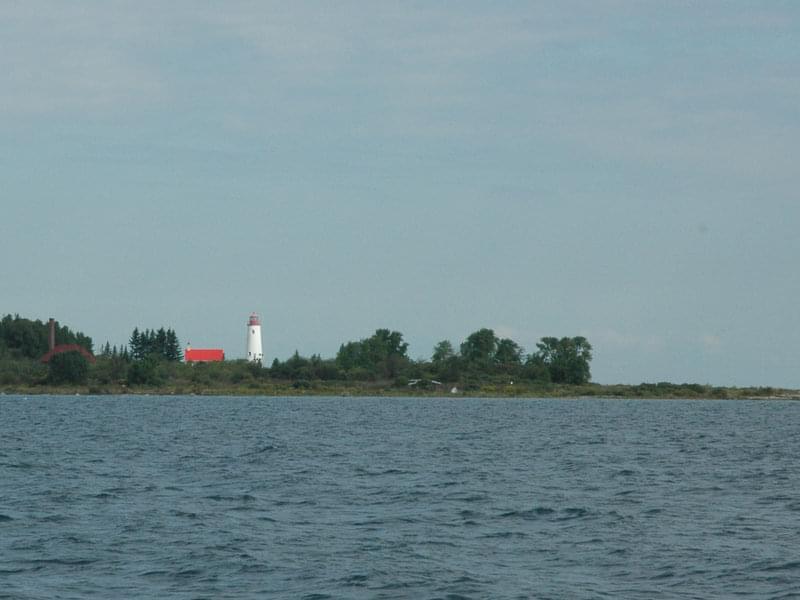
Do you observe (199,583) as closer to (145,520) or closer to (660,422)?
(145,520)

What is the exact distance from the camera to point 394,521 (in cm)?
3198

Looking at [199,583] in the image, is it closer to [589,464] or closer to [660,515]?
[660,515]

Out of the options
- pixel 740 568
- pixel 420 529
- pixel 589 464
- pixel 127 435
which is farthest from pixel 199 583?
pixel 127 435

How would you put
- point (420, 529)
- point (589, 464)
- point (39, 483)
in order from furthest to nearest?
point (589, 464) < point (39, 483) < point (420, 529)

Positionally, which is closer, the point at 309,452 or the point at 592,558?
the point at 592,558

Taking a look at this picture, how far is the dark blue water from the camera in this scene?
2344 centimetres

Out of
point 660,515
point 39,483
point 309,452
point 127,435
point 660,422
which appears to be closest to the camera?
point 660,515

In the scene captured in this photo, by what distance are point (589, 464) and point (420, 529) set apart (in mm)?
23608

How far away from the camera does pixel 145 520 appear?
31.4 metres

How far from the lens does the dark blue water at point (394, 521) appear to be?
76.9ft

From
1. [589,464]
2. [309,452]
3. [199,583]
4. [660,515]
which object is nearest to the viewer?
[199,583]

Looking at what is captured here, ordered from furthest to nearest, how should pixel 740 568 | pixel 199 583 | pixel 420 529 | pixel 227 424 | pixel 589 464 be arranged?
pixel 227 424 → pixel 589 464 → pixel 420 529 → pixel 740 568 → pixel 199 583

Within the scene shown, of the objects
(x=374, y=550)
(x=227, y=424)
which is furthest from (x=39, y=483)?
(x=227, y=424)

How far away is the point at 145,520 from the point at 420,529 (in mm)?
7596
